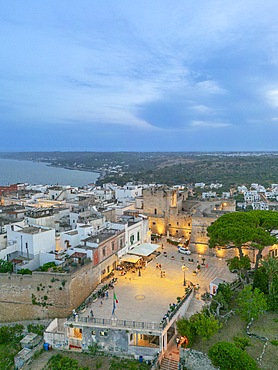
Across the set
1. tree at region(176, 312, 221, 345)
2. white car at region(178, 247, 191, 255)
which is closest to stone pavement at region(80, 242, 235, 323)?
white car at region(178, 247, 191, 255)

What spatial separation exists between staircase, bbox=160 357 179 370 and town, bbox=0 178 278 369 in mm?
54

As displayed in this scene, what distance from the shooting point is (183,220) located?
3716cm

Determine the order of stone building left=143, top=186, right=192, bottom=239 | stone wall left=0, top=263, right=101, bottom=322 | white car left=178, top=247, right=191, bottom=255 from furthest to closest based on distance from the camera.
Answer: stone building left=143, top=186, right=192, bottom=239, white car left=178, top=247, right=191, bottom=255, stone wall left=0, top=263, right=101, bottom=322

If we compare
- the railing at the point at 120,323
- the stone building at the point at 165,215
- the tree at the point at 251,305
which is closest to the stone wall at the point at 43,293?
the railing at the point at 120,323

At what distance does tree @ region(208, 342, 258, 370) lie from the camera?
1505 centimetres

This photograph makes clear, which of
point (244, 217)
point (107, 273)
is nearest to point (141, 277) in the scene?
point (107, 273)

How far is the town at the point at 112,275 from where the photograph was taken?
752 inches

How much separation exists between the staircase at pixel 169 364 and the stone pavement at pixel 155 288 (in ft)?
6.96

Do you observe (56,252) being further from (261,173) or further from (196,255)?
(261,173)

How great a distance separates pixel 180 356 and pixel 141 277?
861cm

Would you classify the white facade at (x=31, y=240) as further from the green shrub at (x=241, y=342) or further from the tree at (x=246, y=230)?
the green shrub at (x=241, y=342)

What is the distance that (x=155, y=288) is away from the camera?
24047 millimetres

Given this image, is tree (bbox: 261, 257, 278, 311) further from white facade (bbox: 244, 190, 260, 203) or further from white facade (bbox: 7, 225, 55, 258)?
white facade (bbox: 244, 190, 260, 203)

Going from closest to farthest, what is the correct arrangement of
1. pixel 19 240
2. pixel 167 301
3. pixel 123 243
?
pixel 167 301
pixel 19 240
pixel 123 243
